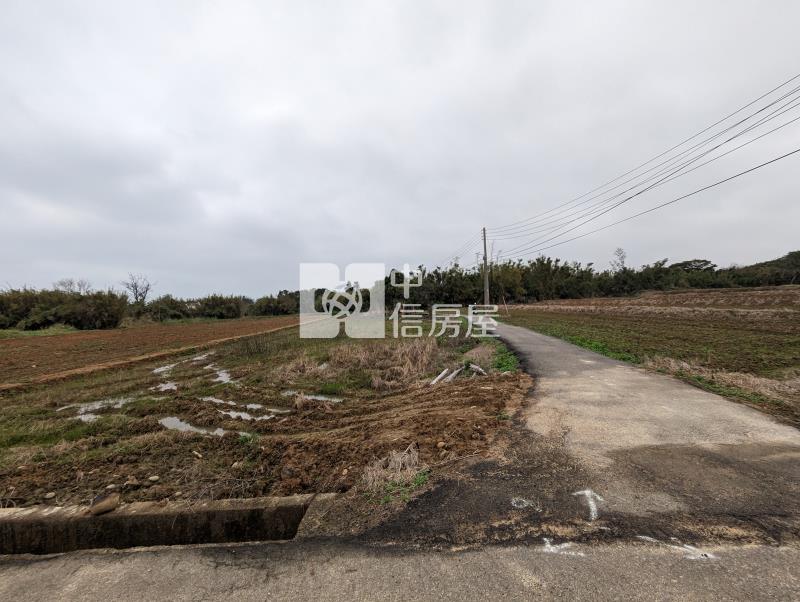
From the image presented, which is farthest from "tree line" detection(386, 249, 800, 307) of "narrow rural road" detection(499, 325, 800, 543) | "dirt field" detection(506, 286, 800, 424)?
Result: "narrow rural road" detection(499, 325, 800, 543)

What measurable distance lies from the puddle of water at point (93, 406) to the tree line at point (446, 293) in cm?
3448

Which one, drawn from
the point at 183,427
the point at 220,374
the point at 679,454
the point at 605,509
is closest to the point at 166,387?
the point at 220,374

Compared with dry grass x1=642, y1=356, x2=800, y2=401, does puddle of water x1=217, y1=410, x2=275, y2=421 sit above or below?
below

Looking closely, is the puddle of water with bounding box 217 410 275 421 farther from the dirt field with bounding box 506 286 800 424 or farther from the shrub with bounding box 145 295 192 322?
the shrub with bounding box 145 295 192 322

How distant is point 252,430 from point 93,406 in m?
4.57

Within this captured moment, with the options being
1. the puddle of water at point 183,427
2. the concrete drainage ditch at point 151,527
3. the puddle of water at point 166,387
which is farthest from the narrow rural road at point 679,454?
the puddle of water at point 166,387

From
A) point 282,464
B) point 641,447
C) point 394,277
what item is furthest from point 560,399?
point 394,277

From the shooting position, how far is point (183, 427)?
5.95 meters

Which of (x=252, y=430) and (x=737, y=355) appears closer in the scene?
(x=252, y=430)

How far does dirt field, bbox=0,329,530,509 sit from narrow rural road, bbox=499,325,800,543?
38.7 inches

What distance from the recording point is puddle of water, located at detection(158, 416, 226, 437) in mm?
5627

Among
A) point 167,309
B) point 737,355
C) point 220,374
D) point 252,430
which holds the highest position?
point 167,309

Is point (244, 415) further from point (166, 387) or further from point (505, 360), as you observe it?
point (505, 360)

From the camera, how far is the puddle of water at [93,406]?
6.65 m
